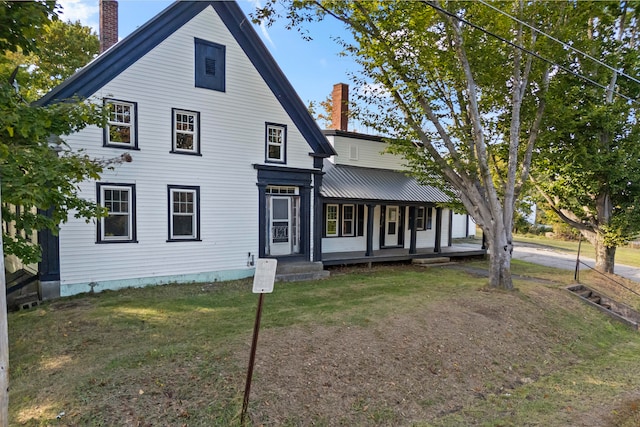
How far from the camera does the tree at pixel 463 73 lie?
10234 mm

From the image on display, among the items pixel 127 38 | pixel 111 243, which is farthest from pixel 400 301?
pixel 127 38

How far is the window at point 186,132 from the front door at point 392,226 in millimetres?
9915

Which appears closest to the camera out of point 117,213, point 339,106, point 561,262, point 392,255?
point 117,213

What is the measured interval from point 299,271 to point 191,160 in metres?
5.11

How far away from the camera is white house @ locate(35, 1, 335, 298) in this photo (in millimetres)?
9930

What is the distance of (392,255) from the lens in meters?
16.4

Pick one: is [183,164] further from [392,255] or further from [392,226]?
[392,226]

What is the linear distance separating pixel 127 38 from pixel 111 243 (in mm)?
5501

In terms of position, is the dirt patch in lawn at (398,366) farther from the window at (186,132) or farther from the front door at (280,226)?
the window at (186,132)

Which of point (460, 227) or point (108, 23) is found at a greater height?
point (108, 23)

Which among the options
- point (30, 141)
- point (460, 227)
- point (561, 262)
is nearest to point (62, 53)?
point (30, 141)

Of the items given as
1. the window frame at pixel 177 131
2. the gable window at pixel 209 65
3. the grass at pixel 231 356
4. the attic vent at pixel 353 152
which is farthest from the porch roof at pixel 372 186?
the gable window at pixel 209 65

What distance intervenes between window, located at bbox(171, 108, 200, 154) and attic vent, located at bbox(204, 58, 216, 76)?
1.38 meters

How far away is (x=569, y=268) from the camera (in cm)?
1855
